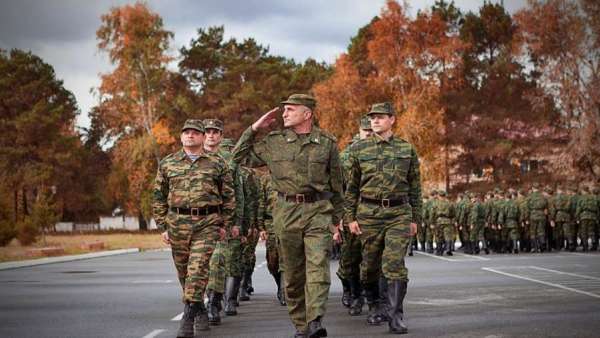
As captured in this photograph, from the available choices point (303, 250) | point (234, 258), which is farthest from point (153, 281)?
point (303, 250)

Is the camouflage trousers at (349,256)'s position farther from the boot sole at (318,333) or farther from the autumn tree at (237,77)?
the autumn tree at (237,77)

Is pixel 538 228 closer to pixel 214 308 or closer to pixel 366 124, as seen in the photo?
pixel 366 124

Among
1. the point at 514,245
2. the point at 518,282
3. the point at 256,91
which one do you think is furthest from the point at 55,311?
the point at 256,91

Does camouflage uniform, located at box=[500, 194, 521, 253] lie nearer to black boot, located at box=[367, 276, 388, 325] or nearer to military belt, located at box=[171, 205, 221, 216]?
black boot, located at box=[367, 276, 388, 325]

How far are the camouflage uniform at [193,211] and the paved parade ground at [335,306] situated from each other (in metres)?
0.57

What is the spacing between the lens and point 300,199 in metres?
8.80

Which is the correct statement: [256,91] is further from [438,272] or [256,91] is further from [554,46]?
[438,272]

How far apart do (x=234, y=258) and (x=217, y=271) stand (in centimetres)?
112

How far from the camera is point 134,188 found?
60.9m

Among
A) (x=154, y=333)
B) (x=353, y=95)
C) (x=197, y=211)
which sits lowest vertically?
(x=154, y=333)

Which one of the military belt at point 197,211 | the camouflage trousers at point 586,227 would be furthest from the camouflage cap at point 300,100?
the camouflage trousers at point 586,227

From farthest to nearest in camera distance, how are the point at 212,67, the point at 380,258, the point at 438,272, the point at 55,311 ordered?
1. the point at 212,67
2. the point at 438,272
3. the point at 55,311
4. the point at 380,258

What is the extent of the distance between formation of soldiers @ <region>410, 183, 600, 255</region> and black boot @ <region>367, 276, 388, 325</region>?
18707mm

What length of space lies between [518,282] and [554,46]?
34.1 metres
